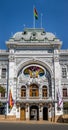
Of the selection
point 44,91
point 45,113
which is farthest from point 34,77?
point 45,113

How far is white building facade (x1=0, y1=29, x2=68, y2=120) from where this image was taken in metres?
55.9

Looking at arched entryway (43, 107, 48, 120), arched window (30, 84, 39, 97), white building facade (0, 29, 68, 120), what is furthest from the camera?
arched window (30, 84, 39, 97)

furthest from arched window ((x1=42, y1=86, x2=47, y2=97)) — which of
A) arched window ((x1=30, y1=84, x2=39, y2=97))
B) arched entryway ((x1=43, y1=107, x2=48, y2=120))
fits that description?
arched entryway ((x1=43, y1=107, x2=48, y2=120))

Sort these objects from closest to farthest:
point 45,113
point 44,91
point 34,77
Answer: point 45,113 < point 44,91 < point 34,77

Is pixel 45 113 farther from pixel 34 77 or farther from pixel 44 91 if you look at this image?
pixel 34 77

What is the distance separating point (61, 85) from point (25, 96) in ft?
25.5

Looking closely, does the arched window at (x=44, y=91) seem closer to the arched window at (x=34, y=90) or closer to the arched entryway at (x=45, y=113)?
the arched window at (x=34, y=90)

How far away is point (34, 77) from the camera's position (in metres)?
58.1

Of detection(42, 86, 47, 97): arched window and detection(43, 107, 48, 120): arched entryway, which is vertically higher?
detection(42, 86, 47, 97): arched window

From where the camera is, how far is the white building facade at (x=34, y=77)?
55.9 m

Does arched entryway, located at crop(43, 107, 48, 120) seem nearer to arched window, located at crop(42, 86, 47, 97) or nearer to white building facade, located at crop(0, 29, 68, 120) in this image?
white building facade, located at crop(0, 29, 68, 120)

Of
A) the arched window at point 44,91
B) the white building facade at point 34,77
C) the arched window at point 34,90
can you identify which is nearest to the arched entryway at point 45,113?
the white building facade at point 34,77

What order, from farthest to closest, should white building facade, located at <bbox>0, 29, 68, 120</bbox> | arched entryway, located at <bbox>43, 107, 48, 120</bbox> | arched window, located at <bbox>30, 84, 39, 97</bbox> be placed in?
1. arched window, located at <bbox>30, 84, 39, 97</bbox>
2. arched entryway, located at <bbox>43, 107, 48, 120</bbox>
3. white building facade, located at <bbox>0, 29, 68, 120</bbox>

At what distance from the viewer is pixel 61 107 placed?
55.5 meters
